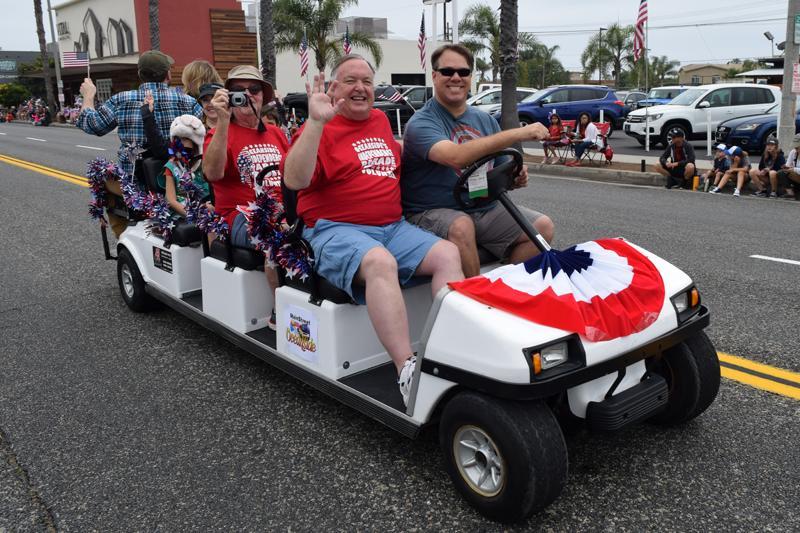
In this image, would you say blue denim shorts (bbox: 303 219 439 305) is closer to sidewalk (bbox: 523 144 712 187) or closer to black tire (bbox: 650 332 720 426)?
black tire (bbox: 650 332 720 426)

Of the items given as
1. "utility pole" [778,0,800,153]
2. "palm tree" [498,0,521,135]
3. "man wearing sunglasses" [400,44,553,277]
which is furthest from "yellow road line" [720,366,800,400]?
"palm tree" [498,0,521,135]

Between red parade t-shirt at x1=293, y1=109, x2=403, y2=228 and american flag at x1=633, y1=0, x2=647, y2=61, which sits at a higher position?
american flag at x1=633, y1=0, x2=647, y2=61

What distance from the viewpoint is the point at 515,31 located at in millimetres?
14641

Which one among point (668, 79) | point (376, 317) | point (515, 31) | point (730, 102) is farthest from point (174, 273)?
point (668, 79)

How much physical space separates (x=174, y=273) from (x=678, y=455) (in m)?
3.19

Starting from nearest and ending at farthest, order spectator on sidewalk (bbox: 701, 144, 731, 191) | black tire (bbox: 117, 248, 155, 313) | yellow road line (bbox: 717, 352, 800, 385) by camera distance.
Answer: yellow road line (bbox: 717, 352, 800, 385), black tire (bbox: 117, 248, 155, 313), spectator on sidewalk (bbox: 701, 144, 731, 191)

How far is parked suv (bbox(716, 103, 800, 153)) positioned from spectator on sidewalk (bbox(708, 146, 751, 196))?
465 centimetres

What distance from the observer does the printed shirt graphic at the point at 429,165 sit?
146 inches

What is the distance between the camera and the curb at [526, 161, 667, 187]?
43.2 feet

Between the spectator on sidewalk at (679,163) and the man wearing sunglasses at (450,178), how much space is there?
9469 millimetres

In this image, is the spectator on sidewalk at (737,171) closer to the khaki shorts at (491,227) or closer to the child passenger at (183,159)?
the khaki shorts at (491,227)

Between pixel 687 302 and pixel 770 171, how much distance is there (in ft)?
31.3

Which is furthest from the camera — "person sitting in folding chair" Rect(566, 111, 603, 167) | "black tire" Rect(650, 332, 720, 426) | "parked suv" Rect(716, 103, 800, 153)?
"parked suv" Rect(716, 103, 800, 153)

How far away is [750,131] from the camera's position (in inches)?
631
